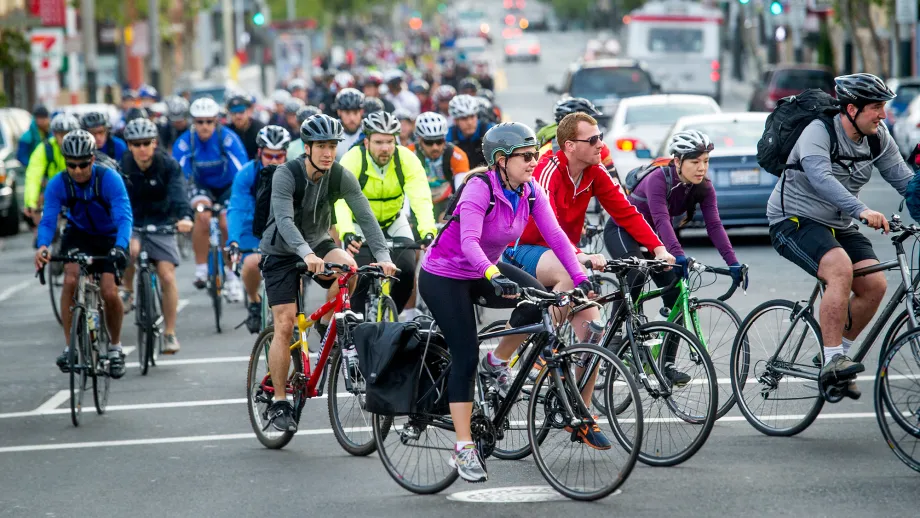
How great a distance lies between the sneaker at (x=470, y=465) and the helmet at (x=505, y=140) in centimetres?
135

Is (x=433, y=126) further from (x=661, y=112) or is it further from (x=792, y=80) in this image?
(x=792, y=80)

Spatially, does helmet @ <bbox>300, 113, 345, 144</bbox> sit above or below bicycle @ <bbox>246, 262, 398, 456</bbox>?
above

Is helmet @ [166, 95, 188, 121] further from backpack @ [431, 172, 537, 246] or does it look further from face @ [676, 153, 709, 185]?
Result: backpack @ [431, 172, 537, 246]

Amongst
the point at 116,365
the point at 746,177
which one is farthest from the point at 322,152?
the point at 746,177

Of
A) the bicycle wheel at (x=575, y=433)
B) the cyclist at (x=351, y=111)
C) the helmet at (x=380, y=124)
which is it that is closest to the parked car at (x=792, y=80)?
the cyclist at (x=351, y=111)

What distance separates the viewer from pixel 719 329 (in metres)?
8.95

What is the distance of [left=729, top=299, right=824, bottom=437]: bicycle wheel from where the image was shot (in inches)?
328

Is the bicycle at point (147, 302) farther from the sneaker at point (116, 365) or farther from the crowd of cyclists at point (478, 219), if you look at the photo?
the sneaker at point (116, 365)

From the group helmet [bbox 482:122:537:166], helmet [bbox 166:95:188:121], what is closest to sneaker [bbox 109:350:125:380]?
→ helmet [bbox 482:122:537:166]

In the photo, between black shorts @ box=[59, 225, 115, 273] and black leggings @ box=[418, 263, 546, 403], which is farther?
black shorts @ box=[59, 225, 115, 273]

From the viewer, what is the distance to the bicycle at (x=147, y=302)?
11.6 metres

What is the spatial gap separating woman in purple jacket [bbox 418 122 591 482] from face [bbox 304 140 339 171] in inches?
52.8

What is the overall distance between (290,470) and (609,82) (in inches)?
954

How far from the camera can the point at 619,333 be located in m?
8.10
